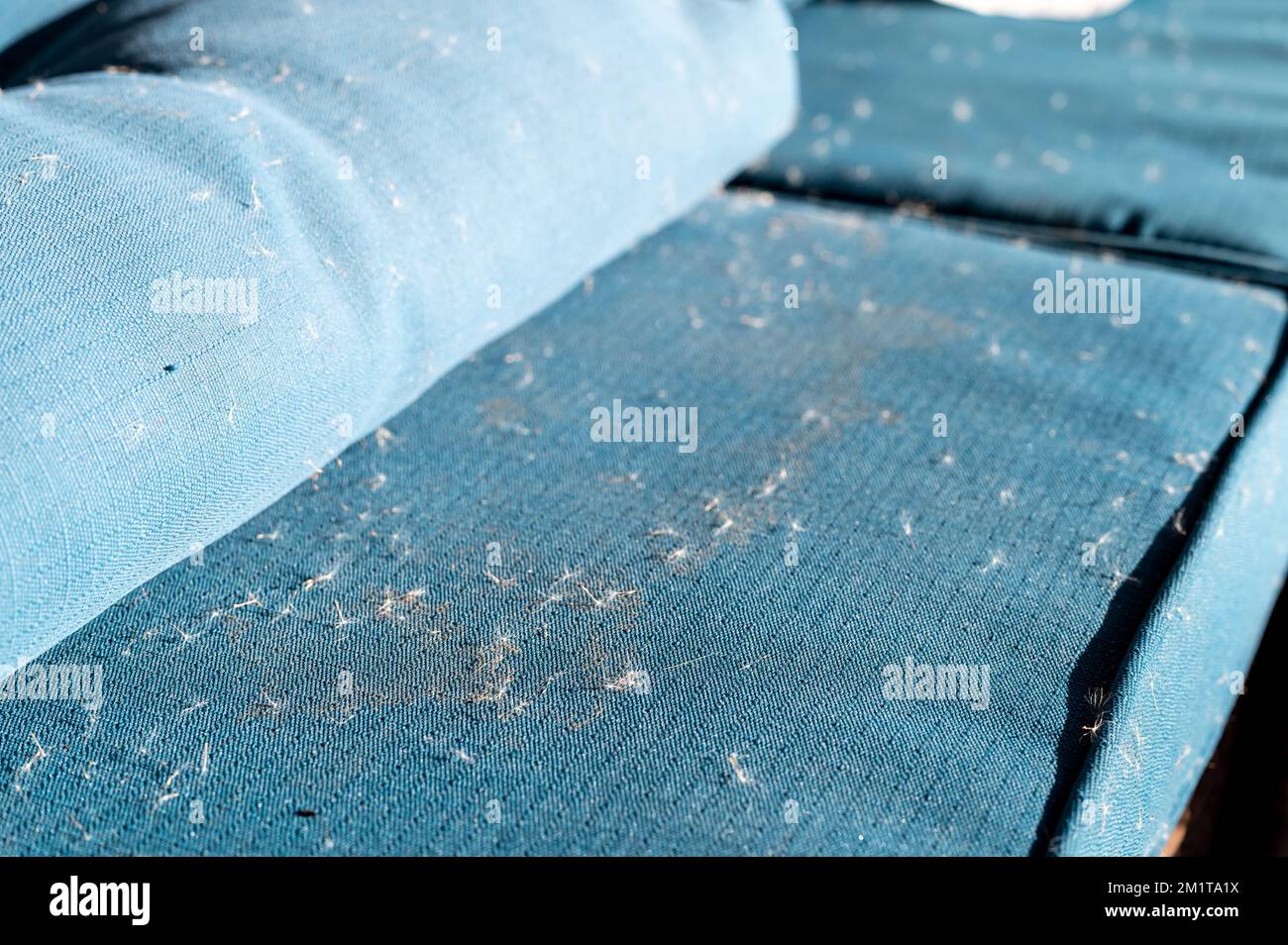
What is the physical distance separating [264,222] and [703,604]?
326 millimetres

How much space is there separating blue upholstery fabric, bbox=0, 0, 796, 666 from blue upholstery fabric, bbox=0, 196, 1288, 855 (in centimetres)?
5

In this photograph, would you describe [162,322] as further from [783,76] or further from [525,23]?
[783,76]

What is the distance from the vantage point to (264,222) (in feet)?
2.07

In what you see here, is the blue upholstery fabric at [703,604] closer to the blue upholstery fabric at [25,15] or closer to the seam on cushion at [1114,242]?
the seam on cushion at [1114,242]

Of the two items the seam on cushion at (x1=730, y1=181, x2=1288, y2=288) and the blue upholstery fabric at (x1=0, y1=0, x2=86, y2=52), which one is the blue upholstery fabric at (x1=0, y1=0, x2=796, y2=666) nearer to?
the blue upholstery fabric at (x1=0, y1=0, x2=86, y2=52)

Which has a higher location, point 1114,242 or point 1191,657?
point 1114,242

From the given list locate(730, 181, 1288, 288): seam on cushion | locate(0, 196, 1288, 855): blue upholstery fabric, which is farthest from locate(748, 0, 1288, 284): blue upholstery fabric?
locate(0, 196, 1288, 855): blue upholstery fabric

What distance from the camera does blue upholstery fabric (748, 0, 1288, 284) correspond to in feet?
3.40

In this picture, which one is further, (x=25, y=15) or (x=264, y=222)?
(x=25, y=15)

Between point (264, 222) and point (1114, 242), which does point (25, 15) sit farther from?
point (1114, 242)

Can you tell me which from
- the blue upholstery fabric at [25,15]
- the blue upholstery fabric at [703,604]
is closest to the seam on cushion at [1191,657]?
the blue upholstery fabric at [703,604]

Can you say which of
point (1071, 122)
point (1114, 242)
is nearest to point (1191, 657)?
point (1114, 242)

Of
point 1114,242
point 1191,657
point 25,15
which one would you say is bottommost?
point 1191,657
